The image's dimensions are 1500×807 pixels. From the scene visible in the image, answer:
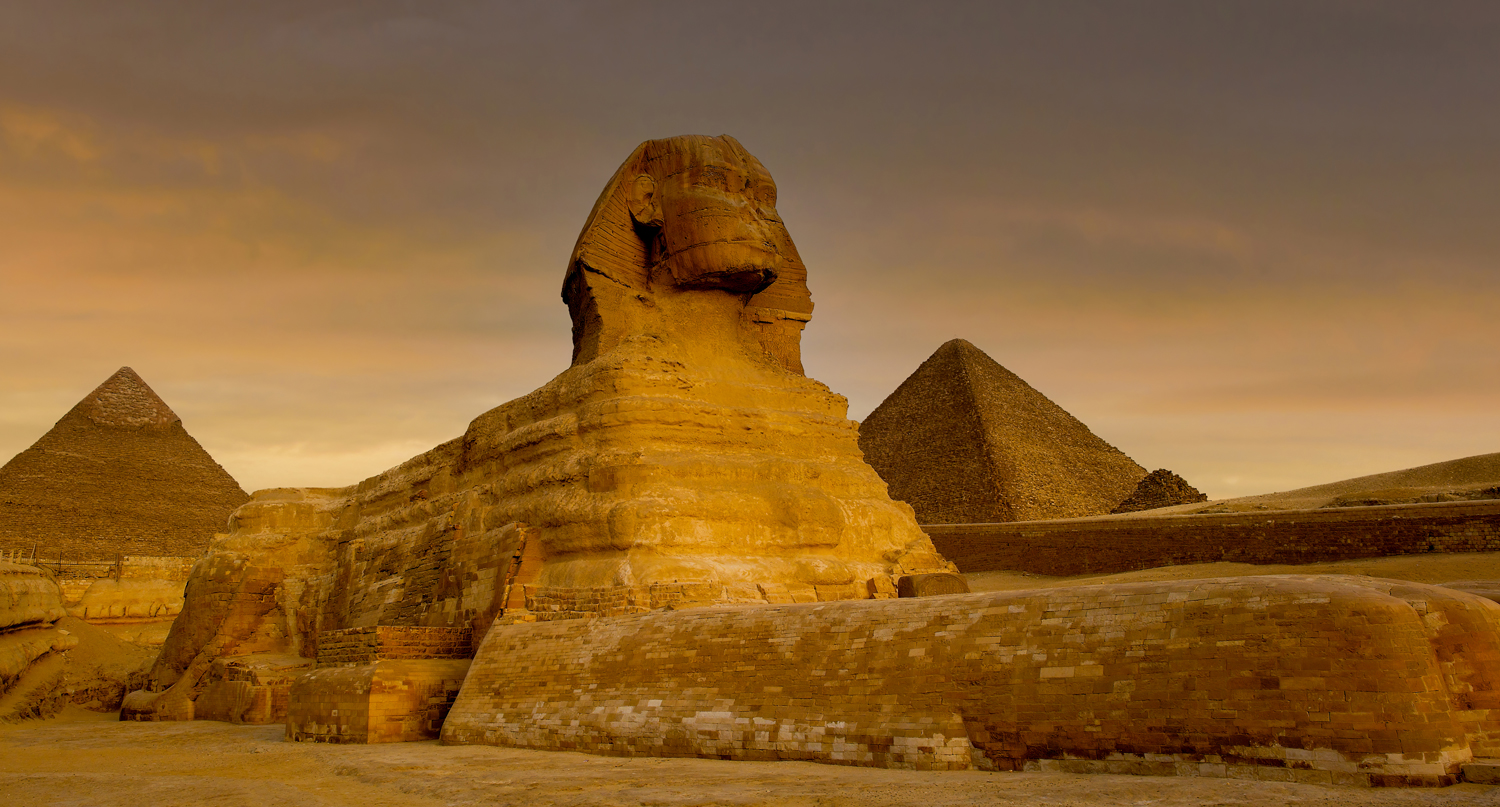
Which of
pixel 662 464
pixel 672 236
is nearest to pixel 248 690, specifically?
pixel 662 464

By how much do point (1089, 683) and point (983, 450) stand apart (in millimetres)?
37340

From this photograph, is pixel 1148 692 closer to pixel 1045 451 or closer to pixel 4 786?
pixel 4 786

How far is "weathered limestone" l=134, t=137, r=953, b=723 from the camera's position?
7.24 meters

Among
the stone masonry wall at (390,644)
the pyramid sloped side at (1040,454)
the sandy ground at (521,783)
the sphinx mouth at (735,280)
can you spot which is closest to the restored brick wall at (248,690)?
the sandy ground at (521,783)

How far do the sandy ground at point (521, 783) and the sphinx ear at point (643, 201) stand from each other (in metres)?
4.64

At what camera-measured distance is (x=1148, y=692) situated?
4098mm

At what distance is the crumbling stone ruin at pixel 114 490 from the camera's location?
144ft

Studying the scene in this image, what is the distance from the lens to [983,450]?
4078cm

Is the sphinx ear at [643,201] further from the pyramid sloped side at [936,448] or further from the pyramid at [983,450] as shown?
the pyramid sloped side at [936,448]

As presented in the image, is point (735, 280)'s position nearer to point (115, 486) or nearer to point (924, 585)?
point (924, 585)

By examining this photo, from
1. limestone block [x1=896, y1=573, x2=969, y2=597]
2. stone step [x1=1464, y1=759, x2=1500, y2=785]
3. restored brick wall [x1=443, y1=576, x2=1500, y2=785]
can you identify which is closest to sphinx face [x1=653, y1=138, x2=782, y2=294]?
limestone block [x1=896, y1=573, x2=969, y2=597]

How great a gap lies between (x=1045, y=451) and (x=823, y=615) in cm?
3961

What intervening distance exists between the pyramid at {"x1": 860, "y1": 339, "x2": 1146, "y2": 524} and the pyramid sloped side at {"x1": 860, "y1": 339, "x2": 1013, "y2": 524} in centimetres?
5

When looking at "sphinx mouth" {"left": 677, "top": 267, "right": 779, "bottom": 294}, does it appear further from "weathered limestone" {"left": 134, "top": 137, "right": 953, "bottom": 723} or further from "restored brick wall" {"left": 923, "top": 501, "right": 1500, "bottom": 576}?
"restored brick wall" {"left": 923, "top": 501, "right": 1500, "bottom": 576}
